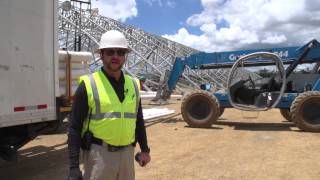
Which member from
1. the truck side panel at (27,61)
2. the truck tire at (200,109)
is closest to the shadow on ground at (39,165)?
the truck side panel at (27,61)

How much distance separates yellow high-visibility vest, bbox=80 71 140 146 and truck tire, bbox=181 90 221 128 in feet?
34.0

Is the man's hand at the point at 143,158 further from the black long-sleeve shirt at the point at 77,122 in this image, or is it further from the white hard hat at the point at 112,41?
the white hard hat at the point at 112,41

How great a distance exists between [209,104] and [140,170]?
6.44 m

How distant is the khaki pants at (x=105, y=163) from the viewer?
136 inches

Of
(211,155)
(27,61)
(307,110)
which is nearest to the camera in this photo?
(27,61)

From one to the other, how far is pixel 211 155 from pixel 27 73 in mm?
4250

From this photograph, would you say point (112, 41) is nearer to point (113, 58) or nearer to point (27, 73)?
point (113, 58)

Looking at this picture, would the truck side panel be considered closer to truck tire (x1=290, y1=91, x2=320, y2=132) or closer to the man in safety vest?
the man in safety vest

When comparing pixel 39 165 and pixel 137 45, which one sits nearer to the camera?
pixel 39 165

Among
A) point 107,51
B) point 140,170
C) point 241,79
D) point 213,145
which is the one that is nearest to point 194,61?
point 241,79

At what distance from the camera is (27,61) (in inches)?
257

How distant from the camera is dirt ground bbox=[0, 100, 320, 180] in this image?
7559 mm

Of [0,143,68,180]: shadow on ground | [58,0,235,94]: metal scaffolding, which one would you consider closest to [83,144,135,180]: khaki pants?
[0,143,68,180]: shadow on ground

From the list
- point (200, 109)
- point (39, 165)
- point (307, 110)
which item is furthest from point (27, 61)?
point (307, 110)
